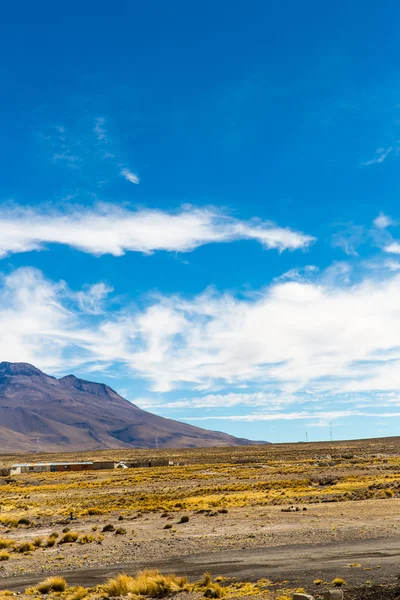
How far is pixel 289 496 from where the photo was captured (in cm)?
4944

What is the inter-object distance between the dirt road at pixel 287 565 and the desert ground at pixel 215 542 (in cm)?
4

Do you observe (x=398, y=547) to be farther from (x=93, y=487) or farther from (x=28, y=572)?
(x=93, y=487)

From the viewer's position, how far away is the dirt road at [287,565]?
21.0 meters


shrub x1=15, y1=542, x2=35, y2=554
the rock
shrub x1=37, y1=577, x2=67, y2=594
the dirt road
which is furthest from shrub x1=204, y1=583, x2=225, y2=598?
shrub x1=15, y1=542, x2=35, y2=554

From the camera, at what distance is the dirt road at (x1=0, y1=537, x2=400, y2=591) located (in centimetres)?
2103

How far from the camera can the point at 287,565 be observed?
76.2 ft

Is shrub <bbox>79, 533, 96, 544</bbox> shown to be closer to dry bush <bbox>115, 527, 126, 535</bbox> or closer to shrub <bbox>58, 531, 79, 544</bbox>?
shrub <bbox>58, 531, 79, 544</bbox>

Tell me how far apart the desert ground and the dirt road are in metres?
0.04

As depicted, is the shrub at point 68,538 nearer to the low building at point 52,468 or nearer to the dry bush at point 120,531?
the dry bush at point 120,531

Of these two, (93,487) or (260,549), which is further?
(93,487)

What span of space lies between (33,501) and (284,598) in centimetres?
4582

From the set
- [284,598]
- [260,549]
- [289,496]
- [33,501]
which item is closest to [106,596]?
[284,598]

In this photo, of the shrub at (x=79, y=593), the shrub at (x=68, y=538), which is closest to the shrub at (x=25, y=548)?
the shrub at (x=68, y=538)

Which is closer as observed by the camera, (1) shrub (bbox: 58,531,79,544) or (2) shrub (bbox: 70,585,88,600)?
(2) shrub (bbox: 70,585,88,600)
